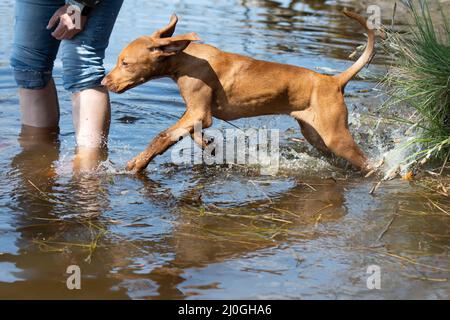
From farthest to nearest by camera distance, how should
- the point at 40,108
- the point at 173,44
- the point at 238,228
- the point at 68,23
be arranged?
the point at 40,108 → the point at 173,44 → the point at 68,23 → the point at 238,228

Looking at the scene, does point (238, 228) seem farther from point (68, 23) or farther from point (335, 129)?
point (68, 23)

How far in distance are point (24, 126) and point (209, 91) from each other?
63.3 inches

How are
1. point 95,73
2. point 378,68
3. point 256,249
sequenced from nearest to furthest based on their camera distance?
point 256,249 → point 95,73 → point 378,68

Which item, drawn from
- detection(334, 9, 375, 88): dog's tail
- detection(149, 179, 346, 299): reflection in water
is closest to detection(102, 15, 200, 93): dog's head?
detection(149, 179, 346, 299): reflection in water

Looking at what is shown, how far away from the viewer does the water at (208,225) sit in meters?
3.69

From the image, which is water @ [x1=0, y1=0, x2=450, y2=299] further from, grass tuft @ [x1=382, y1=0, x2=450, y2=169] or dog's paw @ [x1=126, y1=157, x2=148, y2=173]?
grass tuft @ [x1=382, y1=0, x2=450, y2=169]

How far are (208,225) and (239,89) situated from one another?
1.62 m

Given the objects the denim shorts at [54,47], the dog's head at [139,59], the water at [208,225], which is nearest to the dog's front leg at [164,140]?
the water at [208,225]

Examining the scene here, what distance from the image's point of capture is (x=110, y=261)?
3.89 metres

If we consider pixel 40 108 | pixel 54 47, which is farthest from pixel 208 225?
pixel 40 108

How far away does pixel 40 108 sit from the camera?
609 cm
